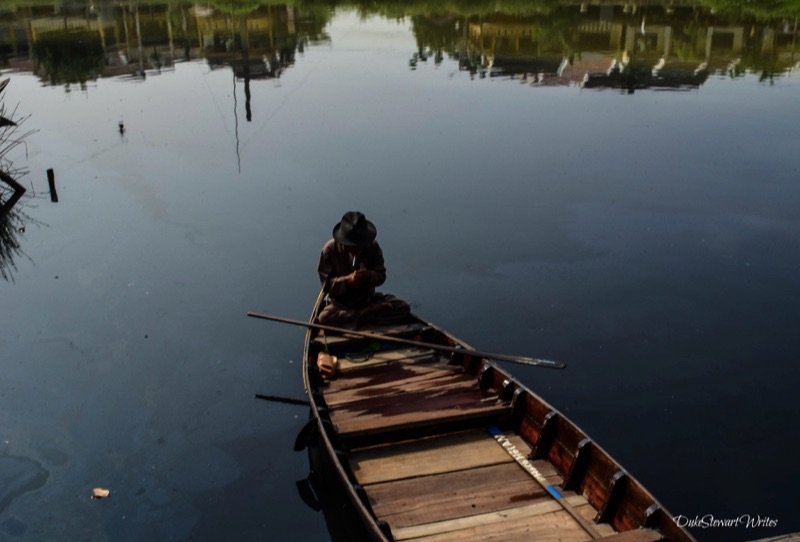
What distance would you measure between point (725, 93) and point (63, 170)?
2276 cm

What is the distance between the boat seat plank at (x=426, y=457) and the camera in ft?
25.7

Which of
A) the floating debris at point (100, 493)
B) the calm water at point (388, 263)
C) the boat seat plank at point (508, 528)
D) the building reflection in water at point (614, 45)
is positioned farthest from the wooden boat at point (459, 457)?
the building reflection in water at point (614, 45)

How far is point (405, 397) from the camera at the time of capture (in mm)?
8914

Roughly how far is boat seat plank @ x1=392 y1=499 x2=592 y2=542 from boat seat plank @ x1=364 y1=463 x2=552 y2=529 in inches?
4.2

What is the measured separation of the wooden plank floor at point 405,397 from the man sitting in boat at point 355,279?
724mm

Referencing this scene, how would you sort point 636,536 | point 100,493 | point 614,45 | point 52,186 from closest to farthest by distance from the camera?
point 636,536
point 100,493
point 52,186
point 614,45

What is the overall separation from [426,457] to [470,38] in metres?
36.4

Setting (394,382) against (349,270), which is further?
(349,270)

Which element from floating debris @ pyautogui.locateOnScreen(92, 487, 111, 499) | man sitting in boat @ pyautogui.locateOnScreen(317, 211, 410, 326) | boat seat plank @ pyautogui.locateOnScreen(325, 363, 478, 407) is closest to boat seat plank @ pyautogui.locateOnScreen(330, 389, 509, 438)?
boat seat plank @ pyautogui.locateOnScreen(325, 363, 478, 407)

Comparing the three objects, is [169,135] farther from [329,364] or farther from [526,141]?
[329,364]

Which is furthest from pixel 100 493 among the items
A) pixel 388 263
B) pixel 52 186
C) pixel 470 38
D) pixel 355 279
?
pixel 470 38

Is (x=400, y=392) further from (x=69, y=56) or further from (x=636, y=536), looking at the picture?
(x=69, y=56)

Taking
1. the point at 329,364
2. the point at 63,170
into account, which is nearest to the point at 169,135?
the point at 63,170

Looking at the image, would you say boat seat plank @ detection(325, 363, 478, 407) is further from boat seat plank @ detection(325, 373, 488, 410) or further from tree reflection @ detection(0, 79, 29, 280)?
tree reflection @ detection(0, 79, 29, 280)
